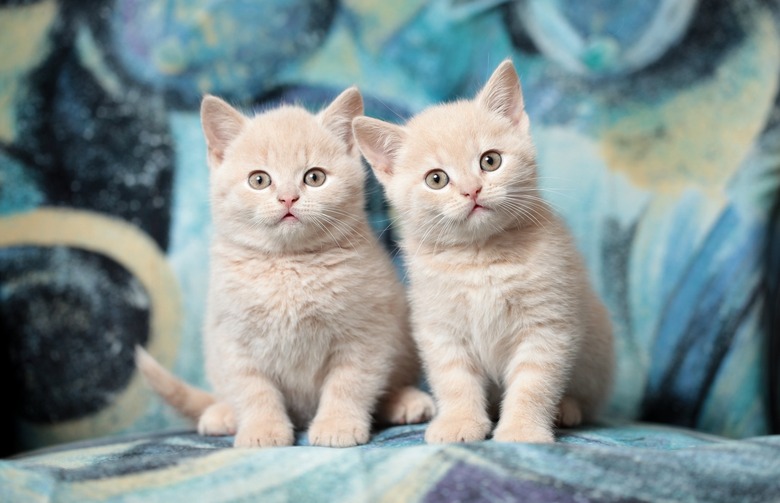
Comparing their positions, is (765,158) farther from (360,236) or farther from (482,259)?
(360,236)

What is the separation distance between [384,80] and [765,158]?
1046 millimetres

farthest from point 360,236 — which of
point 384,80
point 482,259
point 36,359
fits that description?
point 36,359

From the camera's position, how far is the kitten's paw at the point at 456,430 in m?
1.38

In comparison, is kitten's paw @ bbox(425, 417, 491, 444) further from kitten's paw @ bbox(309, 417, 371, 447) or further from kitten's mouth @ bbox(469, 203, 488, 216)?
kitten's mouth @ bbox(469, 203, 488, 216)

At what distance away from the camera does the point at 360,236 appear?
165 centimetres

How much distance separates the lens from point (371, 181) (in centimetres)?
210

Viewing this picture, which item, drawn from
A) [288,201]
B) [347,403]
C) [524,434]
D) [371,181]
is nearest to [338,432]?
[347,403]

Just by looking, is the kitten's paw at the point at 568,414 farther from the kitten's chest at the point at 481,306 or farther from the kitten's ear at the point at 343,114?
the kitten's ear at the point at 343,114

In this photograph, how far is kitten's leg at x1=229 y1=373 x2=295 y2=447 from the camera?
4.88 ft

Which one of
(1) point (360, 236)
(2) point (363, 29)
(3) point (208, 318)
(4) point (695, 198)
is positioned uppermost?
(2) point (363, 29)

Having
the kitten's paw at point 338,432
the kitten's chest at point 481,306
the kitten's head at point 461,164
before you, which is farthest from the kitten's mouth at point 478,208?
the kitten's paw at point 338,432

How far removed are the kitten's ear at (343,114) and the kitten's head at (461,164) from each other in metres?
0.11

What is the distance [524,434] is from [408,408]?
14.8 inches

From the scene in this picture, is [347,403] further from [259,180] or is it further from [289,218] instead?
[259,180]
